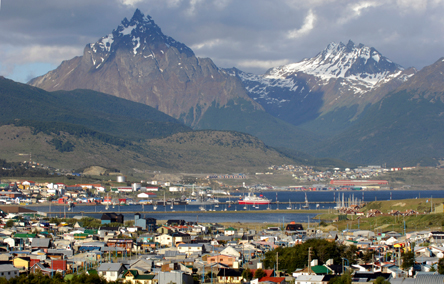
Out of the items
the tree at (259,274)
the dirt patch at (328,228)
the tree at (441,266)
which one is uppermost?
the tree at (441,266)

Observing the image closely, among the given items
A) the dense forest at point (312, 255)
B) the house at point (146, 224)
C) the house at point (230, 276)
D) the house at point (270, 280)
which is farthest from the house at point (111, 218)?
the house at point (270, 280)

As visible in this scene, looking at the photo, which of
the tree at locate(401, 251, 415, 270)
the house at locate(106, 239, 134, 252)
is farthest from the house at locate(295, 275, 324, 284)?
the house at locate(106, 239, 134, 252)

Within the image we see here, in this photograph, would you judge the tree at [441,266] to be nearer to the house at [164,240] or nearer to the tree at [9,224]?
the house at [164,240]

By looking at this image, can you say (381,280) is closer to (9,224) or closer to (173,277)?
(173,277)

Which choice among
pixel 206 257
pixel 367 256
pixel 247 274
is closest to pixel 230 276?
pixel 247 274

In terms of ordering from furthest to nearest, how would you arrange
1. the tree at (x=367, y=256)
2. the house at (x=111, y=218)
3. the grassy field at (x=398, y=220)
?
the house at (x=111, y=218) → the grassy field at (x=398, y=220) → the tree at (x=367, y=256)

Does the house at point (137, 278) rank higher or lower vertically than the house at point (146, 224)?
lower
